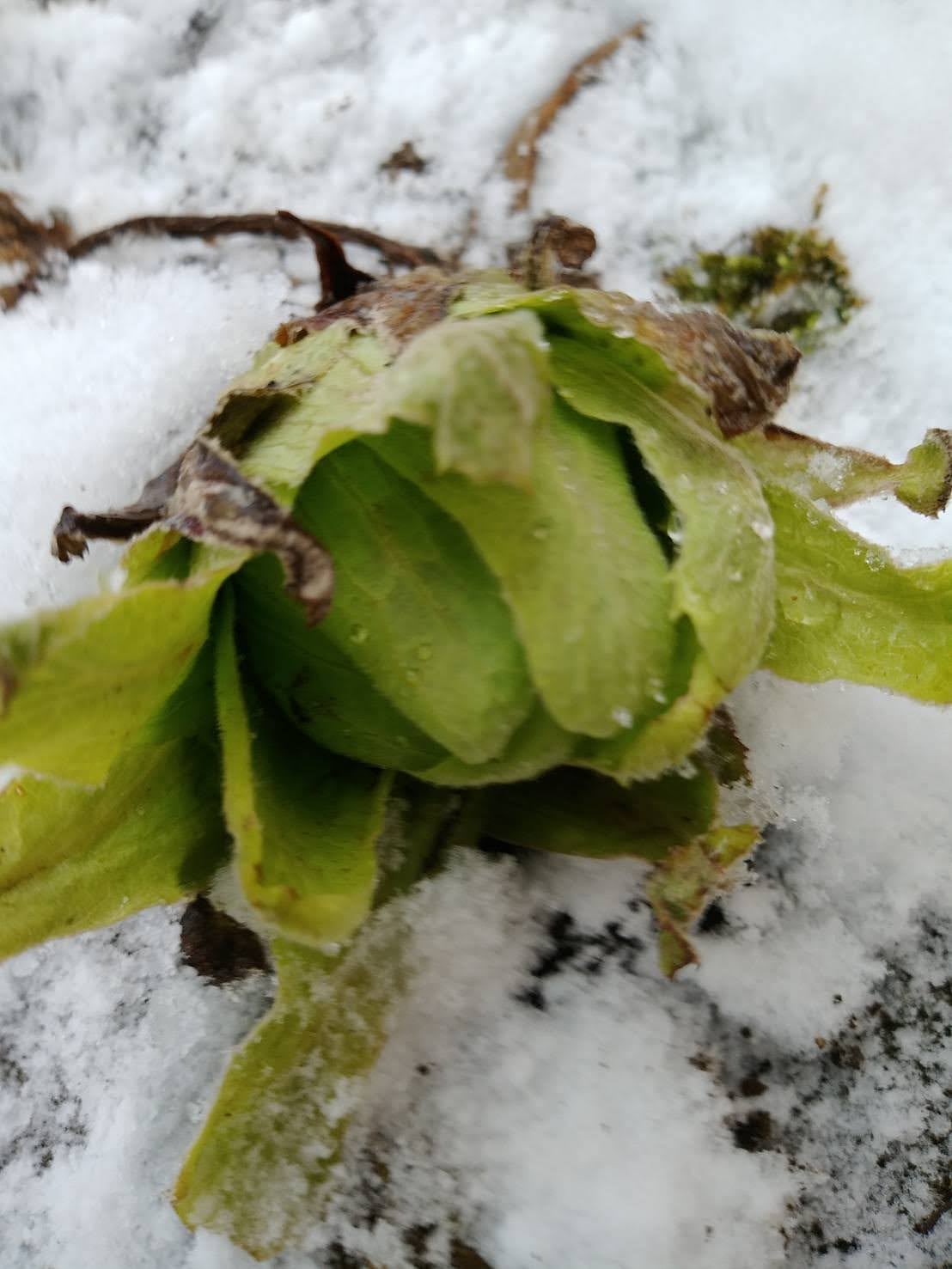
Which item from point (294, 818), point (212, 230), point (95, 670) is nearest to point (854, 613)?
point (294, 818)

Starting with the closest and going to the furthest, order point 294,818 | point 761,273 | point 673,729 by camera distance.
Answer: point 673,729
point 294,818
point 761,273

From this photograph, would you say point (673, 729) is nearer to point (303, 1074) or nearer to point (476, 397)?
point (476, 397)

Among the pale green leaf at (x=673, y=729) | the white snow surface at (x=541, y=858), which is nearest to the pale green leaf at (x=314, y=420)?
the pale green leaf at (x=673, y=729)

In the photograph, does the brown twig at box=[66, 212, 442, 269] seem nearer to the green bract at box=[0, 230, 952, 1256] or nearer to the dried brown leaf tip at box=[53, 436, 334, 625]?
the green bract at box=[0, 230, 952, 1256]

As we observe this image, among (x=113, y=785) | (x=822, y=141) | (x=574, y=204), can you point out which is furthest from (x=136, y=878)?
(x=822, y=141)

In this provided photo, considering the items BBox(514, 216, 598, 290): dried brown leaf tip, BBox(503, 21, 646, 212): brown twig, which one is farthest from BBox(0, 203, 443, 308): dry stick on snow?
BBox(514, 216, 598, 290): dried brown leaf tip
